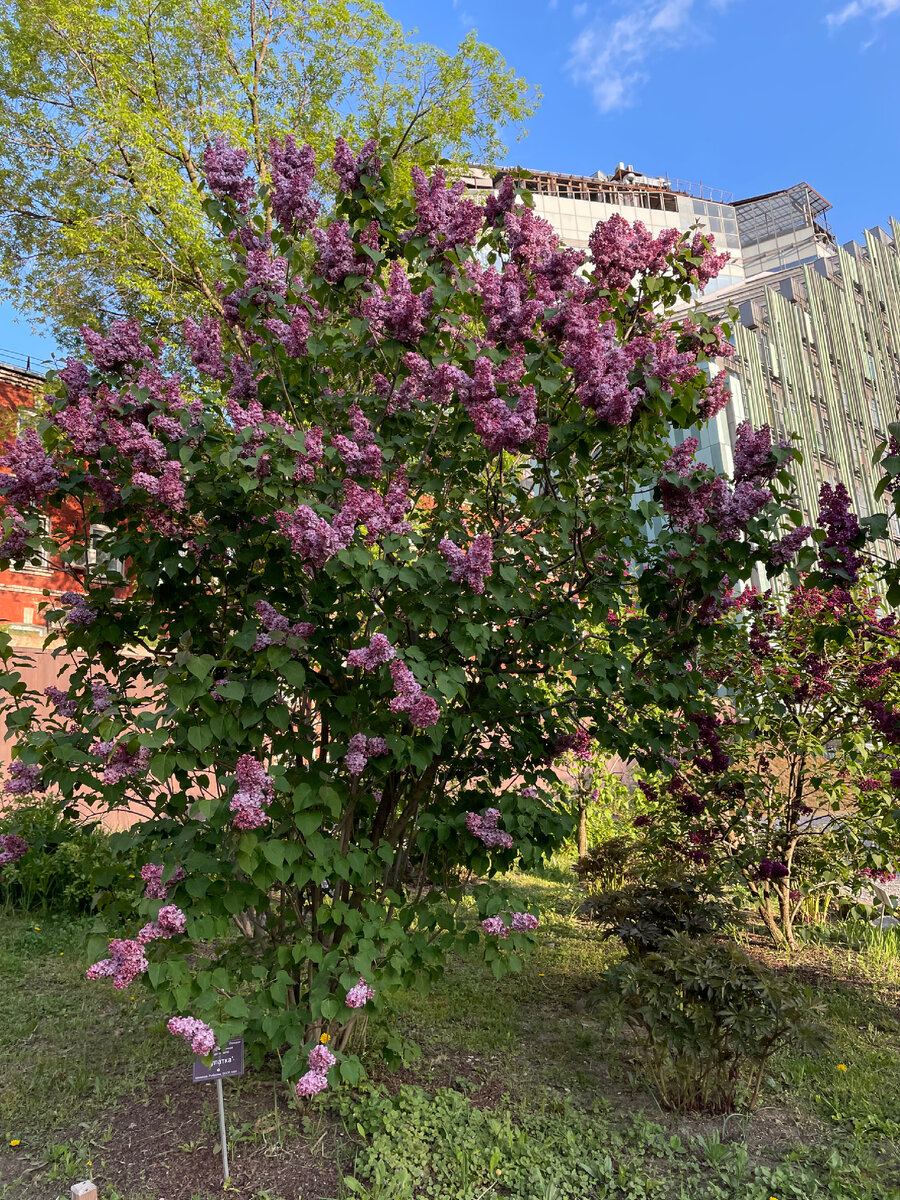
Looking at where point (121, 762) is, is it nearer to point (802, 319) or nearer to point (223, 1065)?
point (223, 1065)

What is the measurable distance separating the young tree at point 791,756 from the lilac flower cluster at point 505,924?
93.1 inches

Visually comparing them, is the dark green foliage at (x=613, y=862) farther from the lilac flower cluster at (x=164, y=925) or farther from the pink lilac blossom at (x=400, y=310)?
the pink lilac blossom at (x=400, y=310)

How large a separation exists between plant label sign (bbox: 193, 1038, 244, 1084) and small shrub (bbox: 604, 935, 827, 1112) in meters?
1.52

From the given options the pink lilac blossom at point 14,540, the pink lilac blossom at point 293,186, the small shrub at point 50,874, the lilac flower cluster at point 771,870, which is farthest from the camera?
the small shrub at point 50,874

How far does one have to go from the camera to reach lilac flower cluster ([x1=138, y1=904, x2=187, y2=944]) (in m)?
2.27

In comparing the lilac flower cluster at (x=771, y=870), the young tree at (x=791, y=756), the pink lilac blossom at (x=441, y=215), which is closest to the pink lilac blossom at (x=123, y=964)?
the pink lilac blossom at (x=441, y=215)

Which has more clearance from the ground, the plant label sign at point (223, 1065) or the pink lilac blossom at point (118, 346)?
the pink lilac blossom at point (118, 346)

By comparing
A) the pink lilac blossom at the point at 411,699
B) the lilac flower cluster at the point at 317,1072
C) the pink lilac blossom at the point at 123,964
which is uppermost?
the pink lilac blossom at the point at 411,699

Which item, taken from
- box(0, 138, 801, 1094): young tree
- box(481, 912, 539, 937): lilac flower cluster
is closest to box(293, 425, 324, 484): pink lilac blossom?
box(0, 138, 801, 1094): young tree

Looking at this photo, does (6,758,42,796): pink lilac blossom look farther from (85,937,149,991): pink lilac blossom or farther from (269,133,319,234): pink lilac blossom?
(269,133,319,234): pink lilac blossom

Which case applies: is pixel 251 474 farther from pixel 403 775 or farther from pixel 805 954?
pixel 805 954

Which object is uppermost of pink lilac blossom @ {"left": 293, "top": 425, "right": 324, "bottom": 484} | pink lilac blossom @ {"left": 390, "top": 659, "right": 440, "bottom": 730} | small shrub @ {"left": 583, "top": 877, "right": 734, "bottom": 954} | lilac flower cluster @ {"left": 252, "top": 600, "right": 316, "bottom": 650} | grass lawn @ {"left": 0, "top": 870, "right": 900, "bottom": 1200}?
pink lilac blossom @ {"left": 293, "top": 425, "right": 324, "bottom": 484}

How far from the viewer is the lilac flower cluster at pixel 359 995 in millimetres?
2477

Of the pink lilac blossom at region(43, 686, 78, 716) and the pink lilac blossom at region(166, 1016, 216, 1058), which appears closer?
the pink lilac blossom at region(166, 1016, 216, 1058)
